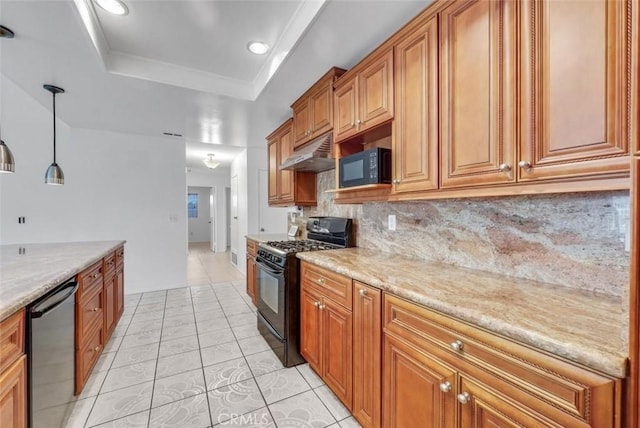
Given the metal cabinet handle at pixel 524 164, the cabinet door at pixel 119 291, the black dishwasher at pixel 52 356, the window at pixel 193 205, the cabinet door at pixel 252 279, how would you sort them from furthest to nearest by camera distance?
the window at pixel 193 205 < the cabinet door at pixel 252 279 < the cabinet door at pixel 119 291 < the black dishwasher at pixel 52 356 < the metal cabinet handle at pixel 524 164

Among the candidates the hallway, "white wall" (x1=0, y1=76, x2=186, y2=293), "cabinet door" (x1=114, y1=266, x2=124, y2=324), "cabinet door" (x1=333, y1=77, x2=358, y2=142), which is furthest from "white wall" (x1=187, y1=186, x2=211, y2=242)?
"cabinet door" (x1=333, y1=77, x2=358, y2=142)

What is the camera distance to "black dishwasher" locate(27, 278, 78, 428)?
3.94 feet

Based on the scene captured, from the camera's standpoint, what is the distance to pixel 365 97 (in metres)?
1.86

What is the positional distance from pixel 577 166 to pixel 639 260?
1.47 ft

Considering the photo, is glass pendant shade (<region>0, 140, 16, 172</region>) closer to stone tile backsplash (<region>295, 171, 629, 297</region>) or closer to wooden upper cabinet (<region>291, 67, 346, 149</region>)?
wooden upper cabinet (<region>291, 67, 346, 149</region>)

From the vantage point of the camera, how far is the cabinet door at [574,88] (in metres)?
0.83

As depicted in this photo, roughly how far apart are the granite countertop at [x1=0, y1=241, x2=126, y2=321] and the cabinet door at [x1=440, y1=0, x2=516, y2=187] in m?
1.95

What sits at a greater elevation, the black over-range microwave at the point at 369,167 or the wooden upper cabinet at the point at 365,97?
the wooden upper cabinet at the point at 365,97

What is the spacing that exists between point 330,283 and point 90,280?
1.72 m

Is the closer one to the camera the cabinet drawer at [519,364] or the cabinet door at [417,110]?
the cabinet drawer at [519,364]

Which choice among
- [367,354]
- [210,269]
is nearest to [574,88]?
[367,354]

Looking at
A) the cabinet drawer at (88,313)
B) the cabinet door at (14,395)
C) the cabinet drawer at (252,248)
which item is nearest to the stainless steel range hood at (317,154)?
the cabinet drawer at (252,248)

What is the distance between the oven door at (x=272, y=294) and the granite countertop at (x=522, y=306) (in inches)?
29.3

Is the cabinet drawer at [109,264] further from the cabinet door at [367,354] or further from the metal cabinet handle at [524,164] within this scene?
the metal cabinet handle at [524,164]
